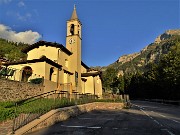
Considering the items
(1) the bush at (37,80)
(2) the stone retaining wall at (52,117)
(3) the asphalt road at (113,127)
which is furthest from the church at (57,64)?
(3) the asphalt road at (113,127)

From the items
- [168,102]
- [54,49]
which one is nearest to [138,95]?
[168,102]

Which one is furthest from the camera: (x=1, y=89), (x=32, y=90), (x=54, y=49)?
(x=54, y=49)

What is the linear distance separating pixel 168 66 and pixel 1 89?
3718 centimetres

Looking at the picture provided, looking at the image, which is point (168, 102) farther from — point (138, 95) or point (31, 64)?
point (31, 64)

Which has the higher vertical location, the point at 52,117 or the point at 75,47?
the point at 75,47

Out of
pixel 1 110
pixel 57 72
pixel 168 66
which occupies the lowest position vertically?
pixel 1 110

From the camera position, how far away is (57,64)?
29.5 metres

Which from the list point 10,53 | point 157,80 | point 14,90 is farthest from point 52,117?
point 10,53

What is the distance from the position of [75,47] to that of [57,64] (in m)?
7.41

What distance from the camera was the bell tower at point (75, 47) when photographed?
35109 mm

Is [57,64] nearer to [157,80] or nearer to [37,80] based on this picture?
[37,80]

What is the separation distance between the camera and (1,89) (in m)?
16.4

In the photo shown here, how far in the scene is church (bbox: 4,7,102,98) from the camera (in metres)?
26.2

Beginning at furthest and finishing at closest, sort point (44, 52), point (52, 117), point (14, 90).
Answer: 1. point (44, 52)
2. point (14, 90)
3. point (52, 117)
